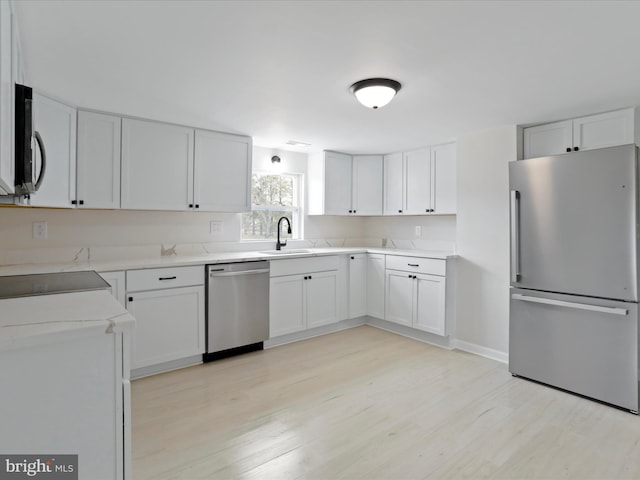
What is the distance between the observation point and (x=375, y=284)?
14.3ft

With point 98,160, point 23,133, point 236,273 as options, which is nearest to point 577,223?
point 236,273

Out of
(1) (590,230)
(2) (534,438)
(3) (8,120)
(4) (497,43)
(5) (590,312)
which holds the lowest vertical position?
(2) (534,438)

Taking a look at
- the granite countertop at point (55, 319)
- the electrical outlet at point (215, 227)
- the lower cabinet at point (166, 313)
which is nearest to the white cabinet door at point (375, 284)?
the electrical outlet at point (215, 227)

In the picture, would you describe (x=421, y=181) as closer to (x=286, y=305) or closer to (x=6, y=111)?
(x=286, y=305)

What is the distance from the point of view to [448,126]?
3.34m

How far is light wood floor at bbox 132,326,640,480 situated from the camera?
6.13 ft

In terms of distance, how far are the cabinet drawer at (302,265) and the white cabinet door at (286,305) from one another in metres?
0.06

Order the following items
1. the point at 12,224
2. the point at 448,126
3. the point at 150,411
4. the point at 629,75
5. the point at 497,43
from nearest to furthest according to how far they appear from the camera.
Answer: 1. the point at 497,43
2. the point at 629,75
3. the point at 150,411
4. the point at 12,224
5. the point at 448,126

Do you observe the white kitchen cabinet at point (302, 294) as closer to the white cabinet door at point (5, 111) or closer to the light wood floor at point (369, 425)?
the light wood floor at point (369, 425)

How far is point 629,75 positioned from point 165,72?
2760 millimetres

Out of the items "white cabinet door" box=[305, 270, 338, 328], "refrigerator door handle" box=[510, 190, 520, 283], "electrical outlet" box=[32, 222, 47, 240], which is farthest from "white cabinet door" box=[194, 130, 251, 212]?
"refrigerator door handle" box=[510, 190, 520, 283]

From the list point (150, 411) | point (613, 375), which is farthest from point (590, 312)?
point (150, 411)

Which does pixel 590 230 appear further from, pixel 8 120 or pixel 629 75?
pixel 8 120

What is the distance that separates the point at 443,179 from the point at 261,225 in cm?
213
